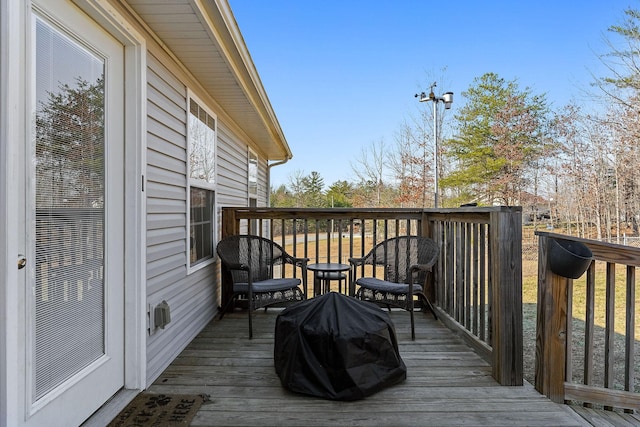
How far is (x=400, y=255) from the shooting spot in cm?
383

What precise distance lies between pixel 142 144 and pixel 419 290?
8.22 feet

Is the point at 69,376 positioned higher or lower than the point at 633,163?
lower

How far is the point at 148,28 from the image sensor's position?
2354 millimetres

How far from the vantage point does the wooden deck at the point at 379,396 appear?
1.92 metres

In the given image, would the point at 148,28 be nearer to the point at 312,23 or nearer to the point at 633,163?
the point at 312,23

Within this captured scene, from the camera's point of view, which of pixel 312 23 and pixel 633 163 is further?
pixel 312 23

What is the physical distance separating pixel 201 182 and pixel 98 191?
1617 mm

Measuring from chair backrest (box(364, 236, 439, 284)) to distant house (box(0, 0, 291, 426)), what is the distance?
179cm

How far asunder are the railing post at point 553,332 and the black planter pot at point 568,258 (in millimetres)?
50

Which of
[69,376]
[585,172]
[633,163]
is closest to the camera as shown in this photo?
[69,376]

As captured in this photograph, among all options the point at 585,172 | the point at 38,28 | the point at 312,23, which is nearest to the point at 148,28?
the point at 38,28

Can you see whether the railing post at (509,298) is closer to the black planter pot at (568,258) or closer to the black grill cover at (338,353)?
the black planter pot at (568,258)

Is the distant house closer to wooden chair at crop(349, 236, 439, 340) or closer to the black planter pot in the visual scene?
wooden chair at crop(349, 236, 439, 340)

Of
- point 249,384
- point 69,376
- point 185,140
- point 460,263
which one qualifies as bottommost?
point 249,384
